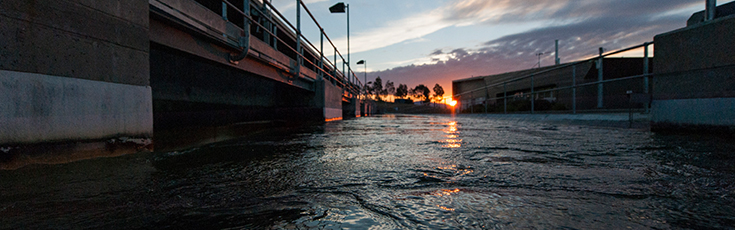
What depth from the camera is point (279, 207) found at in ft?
4.84

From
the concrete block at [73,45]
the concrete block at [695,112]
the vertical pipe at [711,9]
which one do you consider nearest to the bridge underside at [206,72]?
the concrete block at [73,45]

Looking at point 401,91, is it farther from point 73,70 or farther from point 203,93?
point 73,70

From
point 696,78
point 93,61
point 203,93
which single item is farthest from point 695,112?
point 203,93

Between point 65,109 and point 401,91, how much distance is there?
116720 mm

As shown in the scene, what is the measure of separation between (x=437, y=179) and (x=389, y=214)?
708 millimetres

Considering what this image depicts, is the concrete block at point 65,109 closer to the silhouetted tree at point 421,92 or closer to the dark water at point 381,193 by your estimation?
the dark water at point 381,193

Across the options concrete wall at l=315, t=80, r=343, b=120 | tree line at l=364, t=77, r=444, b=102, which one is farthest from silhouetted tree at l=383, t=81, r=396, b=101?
concrete wall at l=315, t=80, r=343, b=120

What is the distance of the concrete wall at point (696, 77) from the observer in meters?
4.20

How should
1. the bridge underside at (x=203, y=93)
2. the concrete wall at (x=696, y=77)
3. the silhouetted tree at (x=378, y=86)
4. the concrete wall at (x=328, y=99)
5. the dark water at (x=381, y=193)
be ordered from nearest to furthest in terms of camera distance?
the dark water at (x=381, y=193) → the concrete wall at (x=696, y=77) → the bridge underside at (x=203, y=93) → the concrete wall at (x=328, y=99) → the silhouetted tree at (x=378, y=86)

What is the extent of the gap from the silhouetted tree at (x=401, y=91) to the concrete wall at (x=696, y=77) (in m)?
Answer: 113

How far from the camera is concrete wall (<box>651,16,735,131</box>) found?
4199 millimetres

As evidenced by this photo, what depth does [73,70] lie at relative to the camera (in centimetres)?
262

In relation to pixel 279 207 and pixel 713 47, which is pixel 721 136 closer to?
pixel 713 47

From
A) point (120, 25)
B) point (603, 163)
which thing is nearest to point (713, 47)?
point (603, 163)
